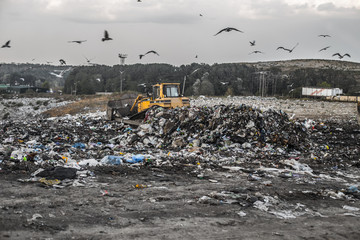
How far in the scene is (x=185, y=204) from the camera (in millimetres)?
4688

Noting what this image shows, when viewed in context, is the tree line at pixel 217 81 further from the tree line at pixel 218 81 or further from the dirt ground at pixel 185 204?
the dirt ground at pixel 185 204

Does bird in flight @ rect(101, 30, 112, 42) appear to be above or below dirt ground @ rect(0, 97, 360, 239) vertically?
above

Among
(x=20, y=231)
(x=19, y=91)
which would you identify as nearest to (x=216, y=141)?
(x=20, y=231)

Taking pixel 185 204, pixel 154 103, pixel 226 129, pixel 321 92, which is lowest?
pixel 185 204

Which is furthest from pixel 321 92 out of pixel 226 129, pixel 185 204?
pixel 185 204

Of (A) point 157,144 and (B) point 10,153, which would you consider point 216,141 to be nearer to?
(A) point 157,144

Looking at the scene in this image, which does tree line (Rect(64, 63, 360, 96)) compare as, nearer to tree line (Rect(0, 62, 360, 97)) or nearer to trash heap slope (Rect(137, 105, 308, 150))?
tree line (Rect(0, 62, 360, 97))

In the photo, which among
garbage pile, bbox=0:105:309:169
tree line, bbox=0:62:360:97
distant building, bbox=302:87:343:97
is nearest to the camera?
garbage pile, bbox=0:105:309:169

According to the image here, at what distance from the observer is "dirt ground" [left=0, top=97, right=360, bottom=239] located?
3707mm

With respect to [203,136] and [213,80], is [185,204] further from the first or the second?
[213,80]

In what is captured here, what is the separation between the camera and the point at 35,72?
352ft

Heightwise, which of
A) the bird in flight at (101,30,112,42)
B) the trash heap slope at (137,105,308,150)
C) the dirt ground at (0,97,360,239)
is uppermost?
the bird in flight at (101,30,112,42)

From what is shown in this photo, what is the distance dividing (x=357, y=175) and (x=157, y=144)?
518 cm

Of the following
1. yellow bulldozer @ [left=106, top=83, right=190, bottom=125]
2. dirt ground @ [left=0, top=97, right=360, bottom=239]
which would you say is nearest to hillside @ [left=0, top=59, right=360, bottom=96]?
yellow bulldozer @ [left=106, top=83, right=190, bottom=125]
